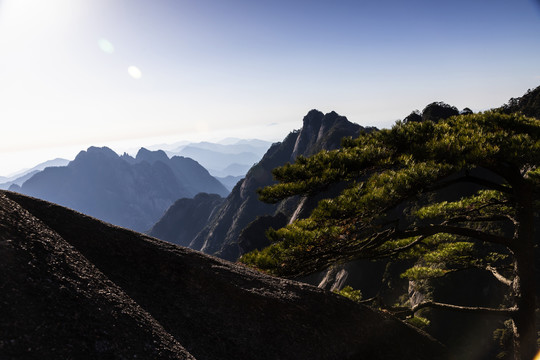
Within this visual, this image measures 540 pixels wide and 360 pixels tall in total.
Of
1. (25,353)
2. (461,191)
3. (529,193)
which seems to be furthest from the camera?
(461,191)

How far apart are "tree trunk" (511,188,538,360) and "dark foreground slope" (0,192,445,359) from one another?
3.22 metres

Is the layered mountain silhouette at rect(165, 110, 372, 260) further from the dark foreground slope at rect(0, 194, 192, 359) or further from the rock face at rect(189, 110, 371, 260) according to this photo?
the dark foreground slope at rect(0, 194, 192, 359)

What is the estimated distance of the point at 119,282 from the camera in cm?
529

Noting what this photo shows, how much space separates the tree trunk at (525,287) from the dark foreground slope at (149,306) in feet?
10.6

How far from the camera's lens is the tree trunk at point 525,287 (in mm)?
7949

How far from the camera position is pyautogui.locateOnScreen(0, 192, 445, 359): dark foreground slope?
352cm

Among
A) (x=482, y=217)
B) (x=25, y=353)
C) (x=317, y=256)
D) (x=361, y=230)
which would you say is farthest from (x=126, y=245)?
(x=482, y=217)

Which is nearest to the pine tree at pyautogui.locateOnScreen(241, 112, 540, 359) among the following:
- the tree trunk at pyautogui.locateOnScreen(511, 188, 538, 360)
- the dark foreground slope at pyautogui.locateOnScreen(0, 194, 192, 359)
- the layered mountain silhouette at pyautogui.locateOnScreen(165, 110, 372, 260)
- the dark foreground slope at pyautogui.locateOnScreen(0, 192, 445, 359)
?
the tree trunk at pyautogui.locateOnScreen(511, 188, 538, 360)

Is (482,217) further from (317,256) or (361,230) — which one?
(317,256)

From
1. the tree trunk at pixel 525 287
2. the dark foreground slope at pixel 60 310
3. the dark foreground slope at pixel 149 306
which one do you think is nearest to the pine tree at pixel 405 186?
the tree trunk at pixel 525 287

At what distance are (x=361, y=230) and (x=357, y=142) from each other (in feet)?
8.75

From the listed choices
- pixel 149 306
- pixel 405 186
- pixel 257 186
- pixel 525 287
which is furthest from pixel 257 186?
pixel 149 306

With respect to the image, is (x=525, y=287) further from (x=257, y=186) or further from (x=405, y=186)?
(x=257, y=186)

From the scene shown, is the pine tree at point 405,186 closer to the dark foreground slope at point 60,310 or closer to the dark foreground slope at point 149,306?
the dark foreground slope at point 149,306
